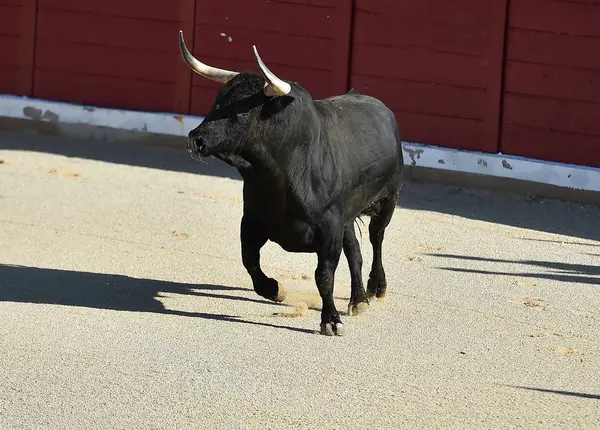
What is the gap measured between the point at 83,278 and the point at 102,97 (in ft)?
15.5

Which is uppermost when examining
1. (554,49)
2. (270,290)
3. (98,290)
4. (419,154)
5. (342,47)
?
(554,49)

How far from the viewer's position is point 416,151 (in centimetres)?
1042

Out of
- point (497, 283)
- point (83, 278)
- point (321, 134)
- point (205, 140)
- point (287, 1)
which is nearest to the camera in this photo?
point (205, 140)

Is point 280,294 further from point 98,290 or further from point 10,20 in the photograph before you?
point 10,20

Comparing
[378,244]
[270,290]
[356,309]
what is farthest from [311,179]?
[378,244]

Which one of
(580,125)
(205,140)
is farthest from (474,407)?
(580,125)

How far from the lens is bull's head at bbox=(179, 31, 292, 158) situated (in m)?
5.97

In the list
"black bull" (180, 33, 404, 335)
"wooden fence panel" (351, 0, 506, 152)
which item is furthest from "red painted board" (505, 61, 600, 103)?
"black bull" (180, 33, 404, 335)

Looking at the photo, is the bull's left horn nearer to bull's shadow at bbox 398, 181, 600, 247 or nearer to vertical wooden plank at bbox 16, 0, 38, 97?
bull's shadow at bbox 398, 181, 600, 247

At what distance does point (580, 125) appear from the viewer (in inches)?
404

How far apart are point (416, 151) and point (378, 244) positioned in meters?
3.42

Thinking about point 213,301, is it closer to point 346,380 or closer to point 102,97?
point 346,380

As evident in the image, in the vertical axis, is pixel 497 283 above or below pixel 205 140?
below

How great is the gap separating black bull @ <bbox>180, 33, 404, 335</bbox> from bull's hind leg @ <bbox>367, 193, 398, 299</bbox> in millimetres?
268
